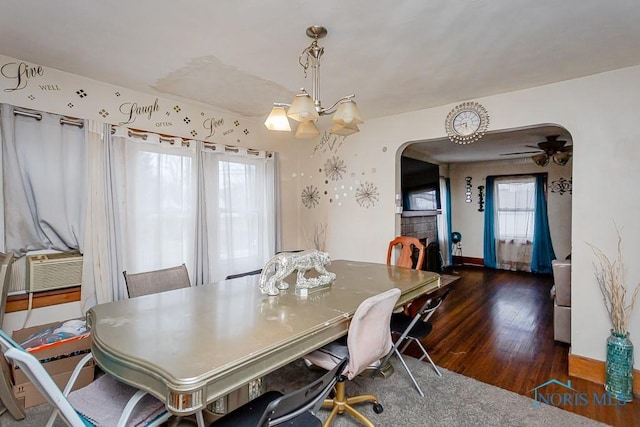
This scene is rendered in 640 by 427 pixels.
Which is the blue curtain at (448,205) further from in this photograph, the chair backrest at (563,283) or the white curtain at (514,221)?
the chair backrest at (563,283)

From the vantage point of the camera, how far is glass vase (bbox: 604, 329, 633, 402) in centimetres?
216

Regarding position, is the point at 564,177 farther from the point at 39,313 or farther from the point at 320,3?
the point at 39,313

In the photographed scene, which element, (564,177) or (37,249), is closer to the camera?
(37,249)

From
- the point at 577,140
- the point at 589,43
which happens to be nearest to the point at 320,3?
the point at 589,43

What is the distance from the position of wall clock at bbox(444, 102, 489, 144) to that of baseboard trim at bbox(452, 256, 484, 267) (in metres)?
4.86

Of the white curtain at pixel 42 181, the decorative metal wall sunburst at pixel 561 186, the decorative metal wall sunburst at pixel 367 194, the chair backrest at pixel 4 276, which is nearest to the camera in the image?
the chair backrest at pixel 4 276

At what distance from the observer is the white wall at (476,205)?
603 centimetres

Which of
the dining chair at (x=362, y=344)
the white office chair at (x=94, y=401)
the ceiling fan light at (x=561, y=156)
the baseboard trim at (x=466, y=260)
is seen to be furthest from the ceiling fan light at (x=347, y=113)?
the baseboard trim at (x=466, y=260)

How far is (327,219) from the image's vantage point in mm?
4074

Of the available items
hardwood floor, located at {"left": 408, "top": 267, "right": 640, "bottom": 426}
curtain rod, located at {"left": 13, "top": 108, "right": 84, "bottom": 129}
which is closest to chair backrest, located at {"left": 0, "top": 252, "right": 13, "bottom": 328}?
curtain rod, located at {"left": 13, "top": 108, "right": 84, "bottom": 129}

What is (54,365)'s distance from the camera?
205 cm

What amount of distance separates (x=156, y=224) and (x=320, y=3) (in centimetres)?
235

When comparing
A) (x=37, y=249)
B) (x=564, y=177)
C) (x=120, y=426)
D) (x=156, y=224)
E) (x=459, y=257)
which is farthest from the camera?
(x=459, y=257)
